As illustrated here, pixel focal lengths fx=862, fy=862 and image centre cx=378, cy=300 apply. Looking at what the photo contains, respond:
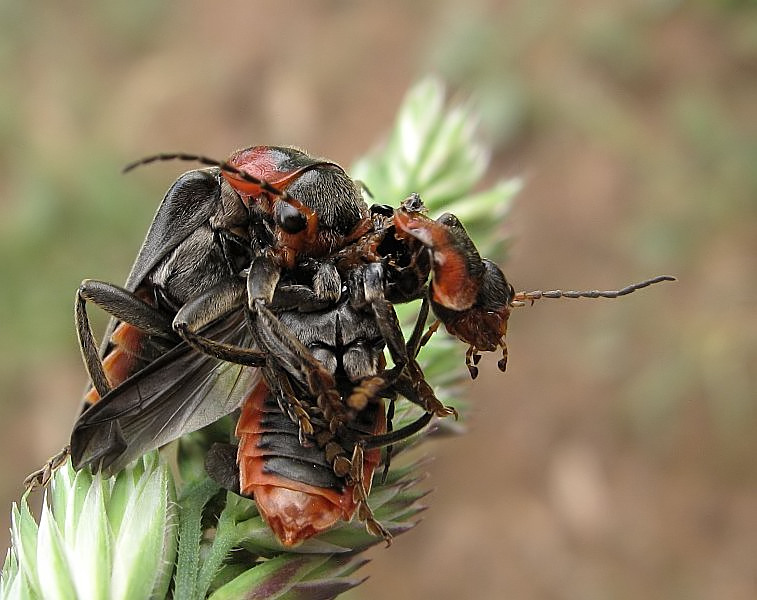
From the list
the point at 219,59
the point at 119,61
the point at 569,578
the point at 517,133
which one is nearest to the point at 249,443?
the point at 569,578

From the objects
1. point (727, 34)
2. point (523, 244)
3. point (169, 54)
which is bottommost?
point (523, 244)

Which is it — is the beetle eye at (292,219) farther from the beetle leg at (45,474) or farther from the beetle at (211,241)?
the beetle leg at (45,474)

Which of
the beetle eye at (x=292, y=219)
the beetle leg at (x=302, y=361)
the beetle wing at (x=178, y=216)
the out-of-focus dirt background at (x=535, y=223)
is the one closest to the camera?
the beetle leg at (x=302, y=361)

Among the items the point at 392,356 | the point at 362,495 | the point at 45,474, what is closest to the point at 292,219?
the point at 392,356

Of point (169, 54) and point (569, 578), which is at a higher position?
point (169, 54)

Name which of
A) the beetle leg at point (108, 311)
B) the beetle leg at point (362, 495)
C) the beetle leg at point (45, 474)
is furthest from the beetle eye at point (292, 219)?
the beetle leg at point (45, 474)

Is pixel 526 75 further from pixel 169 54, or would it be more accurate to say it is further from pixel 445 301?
pixel 445 301

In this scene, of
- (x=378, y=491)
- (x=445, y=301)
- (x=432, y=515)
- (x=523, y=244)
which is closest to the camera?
(x=445, y=301)
